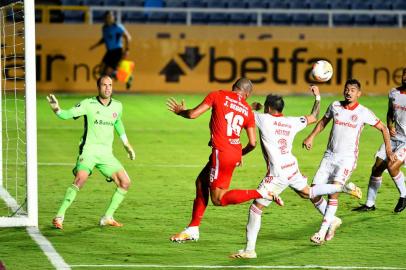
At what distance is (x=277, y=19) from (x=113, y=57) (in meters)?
7.51

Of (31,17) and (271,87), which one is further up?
(31,17)

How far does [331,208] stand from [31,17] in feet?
12.8

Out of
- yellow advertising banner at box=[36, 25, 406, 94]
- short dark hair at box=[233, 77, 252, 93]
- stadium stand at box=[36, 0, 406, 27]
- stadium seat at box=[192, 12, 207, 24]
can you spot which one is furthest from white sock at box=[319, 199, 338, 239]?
stadium seat at box=[192, 12, 207, 24]

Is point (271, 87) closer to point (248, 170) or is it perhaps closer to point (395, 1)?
point (395, 1)

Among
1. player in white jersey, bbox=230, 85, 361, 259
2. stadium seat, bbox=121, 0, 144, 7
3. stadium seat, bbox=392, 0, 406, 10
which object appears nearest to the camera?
player in white jersey, bbox=230, 85, 361, 259

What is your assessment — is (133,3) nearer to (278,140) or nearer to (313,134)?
(313,134)

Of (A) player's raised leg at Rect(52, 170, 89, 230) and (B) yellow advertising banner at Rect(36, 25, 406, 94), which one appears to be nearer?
(A) player's raised leg at Rect(52, 170, 89, 230)

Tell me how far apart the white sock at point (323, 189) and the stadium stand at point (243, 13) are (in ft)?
75.2

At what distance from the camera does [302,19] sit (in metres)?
36.6

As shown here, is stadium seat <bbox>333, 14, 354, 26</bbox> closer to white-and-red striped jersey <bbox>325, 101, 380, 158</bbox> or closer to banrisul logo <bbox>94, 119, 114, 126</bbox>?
white-and-red striped jersey <bbox>325, 101, 380, 158</bbox>

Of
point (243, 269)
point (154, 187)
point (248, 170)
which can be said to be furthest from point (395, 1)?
point (243, 269)

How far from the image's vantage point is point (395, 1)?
38.2 m

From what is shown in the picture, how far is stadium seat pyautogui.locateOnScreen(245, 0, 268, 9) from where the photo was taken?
36875 millimetres

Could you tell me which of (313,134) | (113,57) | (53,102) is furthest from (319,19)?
(53,102)
